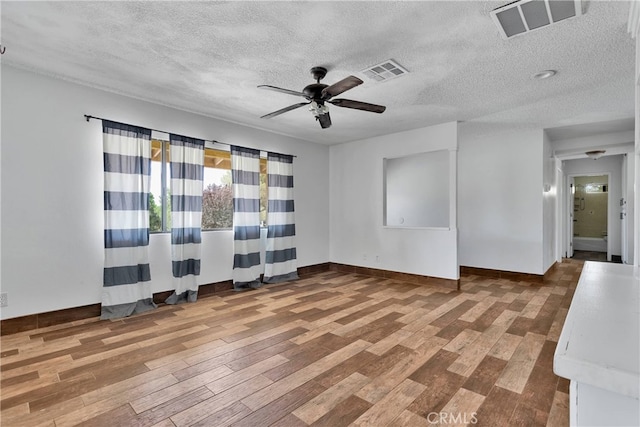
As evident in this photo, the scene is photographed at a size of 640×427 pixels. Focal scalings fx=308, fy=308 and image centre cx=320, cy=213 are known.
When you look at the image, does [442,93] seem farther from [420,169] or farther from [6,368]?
[6,368]

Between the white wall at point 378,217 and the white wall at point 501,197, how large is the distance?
850 mm

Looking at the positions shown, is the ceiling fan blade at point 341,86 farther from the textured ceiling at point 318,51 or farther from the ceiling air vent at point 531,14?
the ceiling air vent at point 531,14

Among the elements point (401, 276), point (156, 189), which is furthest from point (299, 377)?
point (401, 276)

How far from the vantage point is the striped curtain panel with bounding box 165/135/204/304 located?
417cm

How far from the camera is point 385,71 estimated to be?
10.1 ft

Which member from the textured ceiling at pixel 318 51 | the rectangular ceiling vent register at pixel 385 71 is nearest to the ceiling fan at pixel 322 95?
the textured ceiling at pixel 318 51

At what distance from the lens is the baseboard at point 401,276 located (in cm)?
491

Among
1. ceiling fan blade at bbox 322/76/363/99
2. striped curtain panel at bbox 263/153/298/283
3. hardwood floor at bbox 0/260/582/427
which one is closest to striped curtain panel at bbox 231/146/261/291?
striped curtain panel at bbox 263/153/298/283

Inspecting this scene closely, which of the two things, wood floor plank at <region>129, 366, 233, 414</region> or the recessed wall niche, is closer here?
wood floor plank at <region>129, 366, 233, 414</region>

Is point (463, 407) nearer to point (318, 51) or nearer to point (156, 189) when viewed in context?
point (318, 51)

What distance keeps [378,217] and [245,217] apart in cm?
253

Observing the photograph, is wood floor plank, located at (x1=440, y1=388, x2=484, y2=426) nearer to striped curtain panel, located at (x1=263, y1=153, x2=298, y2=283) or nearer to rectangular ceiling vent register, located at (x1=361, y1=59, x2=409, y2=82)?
rectangular ceiling vent register, located at (x1=361, y1=59, x2=409, y2=82)

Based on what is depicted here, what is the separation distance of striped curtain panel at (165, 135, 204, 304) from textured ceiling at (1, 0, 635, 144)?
620mm

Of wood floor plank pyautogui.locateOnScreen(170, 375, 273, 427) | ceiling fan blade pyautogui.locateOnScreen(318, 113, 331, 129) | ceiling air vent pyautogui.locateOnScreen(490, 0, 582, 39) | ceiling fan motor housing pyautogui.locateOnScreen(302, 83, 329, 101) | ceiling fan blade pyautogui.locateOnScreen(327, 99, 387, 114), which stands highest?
ceiling air vent pyautogui.locateOnScreen(490, 0, 582, 39)
